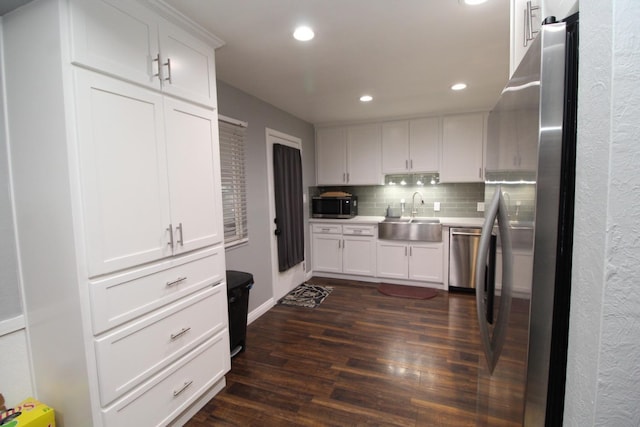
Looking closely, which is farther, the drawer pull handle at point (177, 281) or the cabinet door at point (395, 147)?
the cabinet door at point (395, 147)

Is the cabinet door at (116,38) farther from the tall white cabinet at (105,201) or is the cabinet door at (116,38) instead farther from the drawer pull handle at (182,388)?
the drawer pull handle at (182,388)

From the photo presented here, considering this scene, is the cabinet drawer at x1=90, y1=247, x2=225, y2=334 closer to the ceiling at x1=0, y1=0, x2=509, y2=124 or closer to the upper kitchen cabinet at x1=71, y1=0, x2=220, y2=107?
the upper kitchen cabinet at x1=71, y1=0, x2=220, y2=107

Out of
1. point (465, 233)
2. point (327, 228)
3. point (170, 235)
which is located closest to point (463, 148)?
point (465, 233)

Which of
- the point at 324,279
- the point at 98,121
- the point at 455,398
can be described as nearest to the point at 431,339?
the point at 455,398

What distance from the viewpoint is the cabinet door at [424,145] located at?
4129 mm

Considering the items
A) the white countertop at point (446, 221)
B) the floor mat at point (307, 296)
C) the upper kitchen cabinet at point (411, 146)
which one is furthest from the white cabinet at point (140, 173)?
the upper kitchen cabinet at point (411, 146)

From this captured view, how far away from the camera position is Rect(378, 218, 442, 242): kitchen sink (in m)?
3.87

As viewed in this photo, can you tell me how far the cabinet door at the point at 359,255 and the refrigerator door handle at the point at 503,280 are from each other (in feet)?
10.4

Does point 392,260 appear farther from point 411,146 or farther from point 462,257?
point 411,146

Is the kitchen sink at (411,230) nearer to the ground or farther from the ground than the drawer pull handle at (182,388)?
farther from the ground

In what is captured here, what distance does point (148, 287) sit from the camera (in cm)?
150

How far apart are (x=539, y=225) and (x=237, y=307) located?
2.22 meters

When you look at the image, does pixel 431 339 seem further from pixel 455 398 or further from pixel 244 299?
pixel 244 299

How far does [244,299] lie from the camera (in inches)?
97.0
